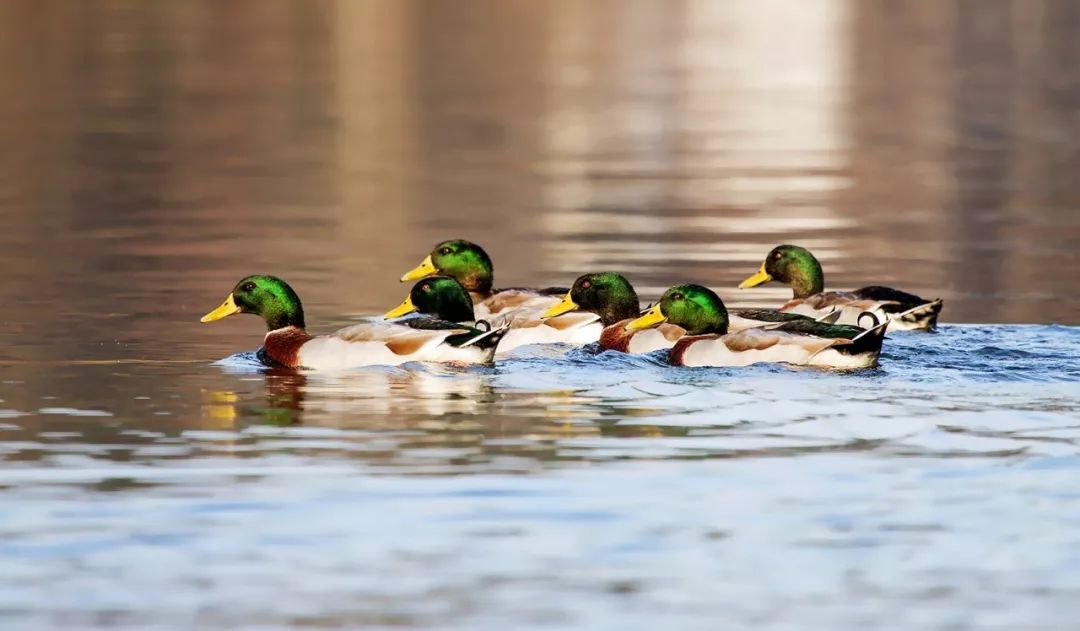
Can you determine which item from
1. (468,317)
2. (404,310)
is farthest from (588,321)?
(404,310)

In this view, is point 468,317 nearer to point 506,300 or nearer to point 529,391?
point 506,300

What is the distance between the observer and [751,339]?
49.2 ft

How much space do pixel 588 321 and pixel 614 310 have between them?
7.7 inches

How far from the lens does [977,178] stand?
3072 cm

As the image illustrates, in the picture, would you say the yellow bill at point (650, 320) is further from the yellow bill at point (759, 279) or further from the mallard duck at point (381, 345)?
the yellow bill at point (759, 279)

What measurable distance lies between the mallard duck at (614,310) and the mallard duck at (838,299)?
0.91 m

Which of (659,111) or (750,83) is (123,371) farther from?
(750,83)

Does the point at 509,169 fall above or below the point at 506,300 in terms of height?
above

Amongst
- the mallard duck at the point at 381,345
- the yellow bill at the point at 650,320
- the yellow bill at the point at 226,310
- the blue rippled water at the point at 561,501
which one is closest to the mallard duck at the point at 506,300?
the yellow bill at the point at 650,320

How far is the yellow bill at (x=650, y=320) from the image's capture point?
1608 cm

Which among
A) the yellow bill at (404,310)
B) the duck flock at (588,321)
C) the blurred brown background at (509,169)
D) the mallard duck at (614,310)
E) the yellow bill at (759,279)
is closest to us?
the duck flock at (588,321)

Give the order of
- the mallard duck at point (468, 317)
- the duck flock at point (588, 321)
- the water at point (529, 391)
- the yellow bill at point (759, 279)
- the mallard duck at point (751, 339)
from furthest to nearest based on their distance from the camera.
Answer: the yellow bill at point (759, 279)
the mallard duck at point (468, 317)
the duck flock at point (588, 321)
the mallard duck at point (751, 339)
the water at point (529, 391)

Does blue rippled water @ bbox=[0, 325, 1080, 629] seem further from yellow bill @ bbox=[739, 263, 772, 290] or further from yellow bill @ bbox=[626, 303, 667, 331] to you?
yellow bill @ bbox=[739, 263, 772, 290]

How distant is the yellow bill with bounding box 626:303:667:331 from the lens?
16.1 metres
